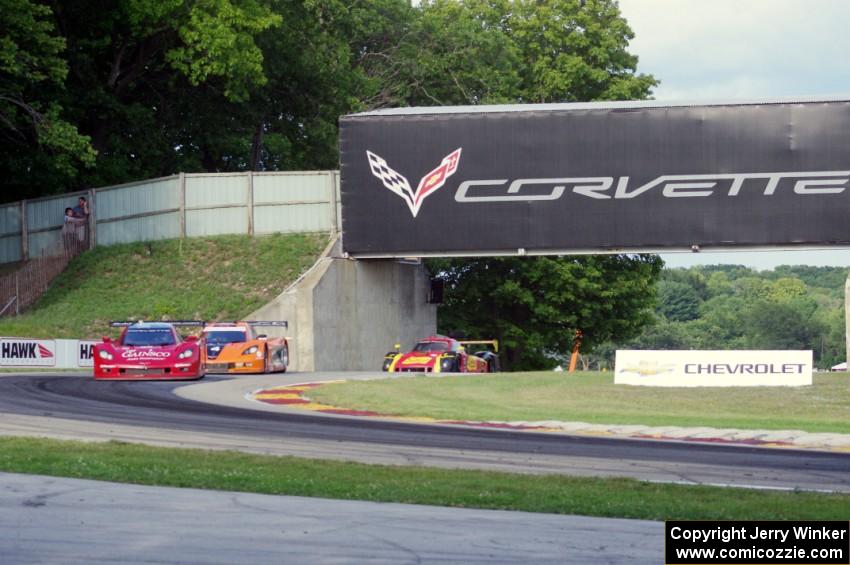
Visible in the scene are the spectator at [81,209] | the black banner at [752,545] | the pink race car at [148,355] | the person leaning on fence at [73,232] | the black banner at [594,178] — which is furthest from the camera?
the person leaning on fence at [73,232]

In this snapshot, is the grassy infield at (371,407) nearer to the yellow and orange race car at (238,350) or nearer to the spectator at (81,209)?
the spectator at (81,209)

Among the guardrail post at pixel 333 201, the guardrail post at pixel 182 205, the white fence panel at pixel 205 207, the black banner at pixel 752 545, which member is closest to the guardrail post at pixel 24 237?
the white fence panel at pixel 205 207

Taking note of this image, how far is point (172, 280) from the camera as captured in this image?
41625mm

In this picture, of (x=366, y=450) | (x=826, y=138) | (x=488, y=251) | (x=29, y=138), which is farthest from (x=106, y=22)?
(x=366, y=450)

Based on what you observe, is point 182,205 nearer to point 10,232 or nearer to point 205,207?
point 205,207

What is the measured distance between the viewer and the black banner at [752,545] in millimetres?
7309

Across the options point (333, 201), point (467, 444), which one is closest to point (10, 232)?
point (333, 201)

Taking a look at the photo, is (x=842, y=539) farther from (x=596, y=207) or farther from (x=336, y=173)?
(x=336, y=173)

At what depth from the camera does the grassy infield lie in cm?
1038

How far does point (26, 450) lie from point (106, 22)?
35903mm

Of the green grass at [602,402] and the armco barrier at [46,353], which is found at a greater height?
the armco barrier at [46,353]

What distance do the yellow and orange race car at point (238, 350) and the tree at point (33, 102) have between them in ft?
39.1

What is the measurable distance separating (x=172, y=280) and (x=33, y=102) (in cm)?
859

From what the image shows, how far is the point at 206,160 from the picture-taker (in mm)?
56062
